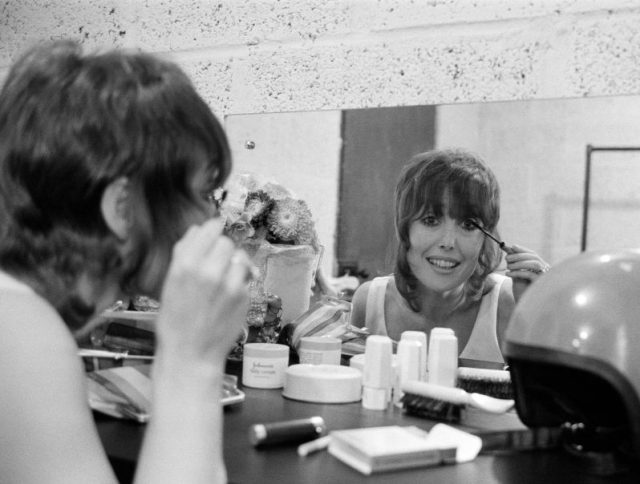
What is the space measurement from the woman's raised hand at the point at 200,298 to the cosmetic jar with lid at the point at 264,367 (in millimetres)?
313

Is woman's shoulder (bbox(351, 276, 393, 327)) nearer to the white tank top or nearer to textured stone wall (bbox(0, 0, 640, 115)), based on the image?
the white tank top

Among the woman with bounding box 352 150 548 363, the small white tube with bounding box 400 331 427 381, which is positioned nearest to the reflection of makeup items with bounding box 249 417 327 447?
the small white tube with bounding box 400 331 427 381

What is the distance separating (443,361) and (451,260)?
0.52ft

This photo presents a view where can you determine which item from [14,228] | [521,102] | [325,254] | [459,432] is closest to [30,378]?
[14,228]

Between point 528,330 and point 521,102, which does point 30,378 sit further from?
point 521,102

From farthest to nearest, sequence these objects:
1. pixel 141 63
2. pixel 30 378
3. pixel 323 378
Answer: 1. pixel 323 378
2. pixel 141 63
3. pixel 30 378

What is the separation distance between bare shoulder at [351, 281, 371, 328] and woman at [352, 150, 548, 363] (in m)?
0.01

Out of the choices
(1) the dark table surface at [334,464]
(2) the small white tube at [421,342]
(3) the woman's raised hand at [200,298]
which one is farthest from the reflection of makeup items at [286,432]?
(2) the small white tube at [421,342]

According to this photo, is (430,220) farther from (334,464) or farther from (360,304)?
(334,464)

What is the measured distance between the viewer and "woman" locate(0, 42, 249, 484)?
552mm

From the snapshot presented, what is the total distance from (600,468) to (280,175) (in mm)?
625

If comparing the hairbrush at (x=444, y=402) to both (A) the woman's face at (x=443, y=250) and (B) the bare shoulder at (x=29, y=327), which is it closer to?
(A) the woman's face at (x=443, y=250)

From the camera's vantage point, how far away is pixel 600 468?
0.63 meters

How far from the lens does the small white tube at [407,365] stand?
0.85 meters
